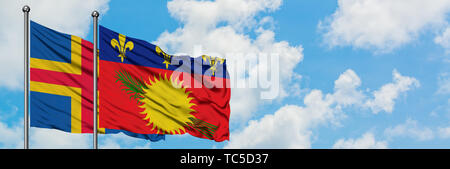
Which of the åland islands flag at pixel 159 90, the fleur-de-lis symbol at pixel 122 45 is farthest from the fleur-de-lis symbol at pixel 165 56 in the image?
the fleur-de-lis symbol at pixel 122 45

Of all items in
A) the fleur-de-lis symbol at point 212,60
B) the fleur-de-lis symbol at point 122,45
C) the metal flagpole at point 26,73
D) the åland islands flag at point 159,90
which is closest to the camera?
the metal flagpole at point 26,73

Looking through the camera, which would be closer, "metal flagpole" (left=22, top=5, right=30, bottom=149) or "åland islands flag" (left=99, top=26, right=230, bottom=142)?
"metal flagpole" (left=22, top=5, right=30, bottom=149)

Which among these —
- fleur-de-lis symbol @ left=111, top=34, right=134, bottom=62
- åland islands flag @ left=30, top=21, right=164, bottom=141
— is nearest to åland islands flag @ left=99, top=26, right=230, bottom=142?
fleur-de-lis symbol @ left=111, top=34, right=134, bottom=62

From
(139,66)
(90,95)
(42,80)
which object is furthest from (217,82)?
(42,80)

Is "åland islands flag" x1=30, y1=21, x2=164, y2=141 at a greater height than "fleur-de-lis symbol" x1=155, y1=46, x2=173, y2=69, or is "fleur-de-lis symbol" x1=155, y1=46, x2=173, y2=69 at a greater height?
"fleur-de-lis symbol" x1=155, y1=46, x2=173, y2=69

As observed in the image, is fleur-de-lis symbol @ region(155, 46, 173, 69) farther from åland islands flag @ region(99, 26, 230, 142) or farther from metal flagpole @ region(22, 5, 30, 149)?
metal flagpole @ region(22, 5, 30, 149)

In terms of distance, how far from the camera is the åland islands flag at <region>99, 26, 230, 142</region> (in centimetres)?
1858

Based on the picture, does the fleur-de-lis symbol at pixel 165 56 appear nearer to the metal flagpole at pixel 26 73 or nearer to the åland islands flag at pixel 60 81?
the åland islands flag at pixel 60 81

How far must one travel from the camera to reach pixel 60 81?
1817 cm

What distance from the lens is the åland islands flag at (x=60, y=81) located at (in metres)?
17.7

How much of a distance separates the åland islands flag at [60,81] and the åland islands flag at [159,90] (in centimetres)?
54

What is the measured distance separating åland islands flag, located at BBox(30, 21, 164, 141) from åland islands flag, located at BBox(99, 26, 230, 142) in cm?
54
